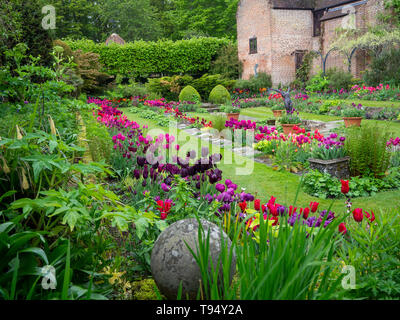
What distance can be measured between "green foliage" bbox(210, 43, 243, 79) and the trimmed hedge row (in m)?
0.38

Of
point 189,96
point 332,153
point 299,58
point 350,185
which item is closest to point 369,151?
point 332,153

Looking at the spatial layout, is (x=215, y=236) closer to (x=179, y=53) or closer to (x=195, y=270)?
(x=195, y=270)

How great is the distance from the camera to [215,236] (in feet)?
7.16

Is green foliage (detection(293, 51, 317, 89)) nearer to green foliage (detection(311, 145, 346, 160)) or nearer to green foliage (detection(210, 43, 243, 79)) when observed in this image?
green foliage (detection(210, 43, 243, 79))

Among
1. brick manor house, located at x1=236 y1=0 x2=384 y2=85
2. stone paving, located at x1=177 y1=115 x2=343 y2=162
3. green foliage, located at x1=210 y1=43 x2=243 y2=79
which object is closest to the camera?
stone paving, located at x1=177 y1=115 x2=343 y2=162

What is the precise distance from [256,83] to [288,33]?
4004 millimetres

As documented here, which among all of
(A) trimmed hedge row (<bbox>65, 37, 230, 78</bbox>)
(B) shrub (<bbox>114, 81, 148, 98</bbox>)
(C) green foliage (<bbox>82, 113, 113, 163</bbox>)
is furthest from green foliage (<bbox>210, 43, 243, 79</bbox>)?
(C) green foliage (<bbox>82, 113, 113, 163</bbox>)

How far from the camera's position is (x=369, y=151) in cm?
515

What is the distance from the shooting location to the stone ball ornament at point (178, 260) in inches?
80.4

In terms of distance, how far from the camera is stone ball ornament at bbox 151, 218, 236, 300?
204cm

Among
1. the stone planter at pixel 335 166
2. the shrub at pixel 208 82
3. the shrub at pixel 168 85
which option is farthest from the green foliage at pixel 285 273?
the shrub at pixel 208 82

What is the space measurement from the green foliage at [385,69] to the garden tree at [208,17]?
17.4 metres
